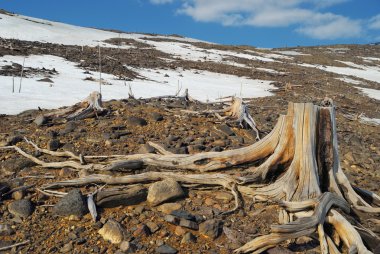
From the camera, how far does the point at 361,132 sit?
33.6ft

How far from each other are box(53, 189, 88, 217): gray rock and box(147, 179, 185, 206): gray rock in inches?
30.7

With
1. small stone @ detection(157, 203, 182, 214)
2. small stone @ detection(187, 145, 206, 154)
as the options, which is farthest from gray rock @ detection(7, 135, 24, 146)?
small stone @ detection(157, 203, 182, 214)

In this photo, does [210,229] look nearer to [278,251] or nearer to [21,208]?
[278,251]

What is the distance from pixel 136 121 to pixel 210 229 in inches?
141

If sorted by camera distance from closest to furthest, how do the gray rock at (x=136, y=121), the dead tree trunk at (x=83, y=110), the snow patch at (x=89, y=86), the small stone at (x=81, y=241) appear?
1. the small stone at (x=81, y=241)
2. the gray rock at (x=136, y=121)
3. the dead tree trunk at (x=83, y=110)
4. the snow patch at (x=89, y=86)

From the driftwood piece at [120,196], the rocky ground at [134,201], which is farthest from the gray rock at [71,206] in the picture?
the driftwood piece at [120,196]

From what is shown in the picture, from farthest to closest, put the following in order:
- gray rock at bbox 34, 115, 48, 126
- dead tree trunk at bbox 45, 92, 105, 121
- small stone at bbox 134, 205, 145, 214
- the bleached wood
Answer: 1. dead tree trunk at bbox 45, 92, 105, 121
2. gray rock at bbox 34, 115, 48, 126
3. small stone at bbox 134, 205, 145, 214
4. the bleached wood

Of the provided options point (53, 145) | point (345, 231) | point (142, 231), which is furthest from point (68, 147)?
point (345, 231)

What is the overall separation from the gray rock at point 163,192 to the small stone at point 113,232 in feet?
1.98

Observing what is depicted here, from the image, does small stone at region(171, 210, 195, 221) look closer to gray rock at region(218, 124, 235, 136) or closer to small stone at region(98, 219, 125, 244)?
small stone at region(98, 219, 125, 244)

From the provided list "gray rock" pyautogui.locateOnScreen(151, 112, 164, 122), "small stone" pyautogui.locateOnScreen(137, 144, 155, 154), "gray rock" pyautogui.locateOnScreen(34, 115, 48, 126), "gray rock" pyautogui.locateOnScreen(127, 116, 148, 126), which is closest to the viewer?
"small stone" pyautogui.locateOnScreen(137, 144, 155, 154)

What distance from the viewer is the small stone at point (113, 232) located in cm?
386

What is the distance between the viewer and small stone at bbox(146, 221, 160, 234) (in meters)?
4.02

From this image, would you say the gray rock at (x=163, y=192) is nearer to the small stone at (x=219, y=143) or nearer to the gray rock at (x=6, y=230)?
the gray rock at (x=6, y=230)
